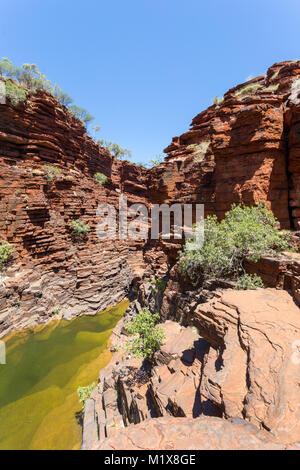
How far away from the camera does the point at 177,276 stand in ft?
39.3

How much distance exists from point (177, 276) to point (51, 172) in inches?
571

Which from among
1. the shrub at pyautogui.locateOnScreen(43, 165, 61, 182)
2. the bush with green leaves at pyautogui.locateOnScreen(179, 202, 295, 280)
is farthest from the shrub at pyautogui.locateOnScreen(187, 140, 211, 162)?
the shrub at pyautogui.locateOnScreen(43, 165, 61, 182)

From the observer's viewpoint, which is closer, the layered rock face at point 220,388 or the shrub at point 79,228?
the layered rock face at point 220,388

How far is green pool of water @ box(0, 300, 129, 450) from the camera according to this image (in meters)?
7.06

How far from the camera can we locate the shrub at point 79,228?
18.2m

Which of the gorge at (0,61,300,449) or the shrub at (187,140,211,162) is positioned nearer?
the gorge at (0,61,300,449)

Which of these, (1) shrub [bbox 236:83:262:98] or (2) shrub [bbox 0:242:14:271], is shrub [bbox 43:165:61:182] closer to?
(2) shrub [bbox 0:242:14:271]

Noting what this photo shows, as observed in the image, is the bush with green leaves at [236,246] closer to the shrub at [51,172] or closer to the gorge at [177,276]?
the gorge at [177,276]

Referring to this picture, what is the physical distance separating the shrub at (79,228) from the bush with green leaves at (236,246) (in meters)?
11.4

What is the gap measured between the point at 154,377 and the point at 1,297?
36.4 ft

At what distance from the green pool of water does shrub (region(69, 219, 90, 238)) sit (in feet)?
25.4

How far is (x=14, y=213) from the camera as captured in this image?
1452 cm

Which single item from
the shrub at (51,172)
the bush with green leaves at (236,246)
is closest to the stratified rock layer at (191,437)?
the bush with green leaves at (236,246)

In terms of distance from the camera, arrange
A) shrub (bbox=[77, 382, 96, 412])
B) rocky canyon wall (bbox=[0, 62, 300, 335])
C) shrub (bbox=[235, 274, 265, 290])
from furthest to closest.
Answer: rocky canyon wall (bbox=[0, 62, 300, 335]) < shrub (bbox=[77, 382, 96, 412]) < shrub (bbox=[235, 274, 265, 290])
